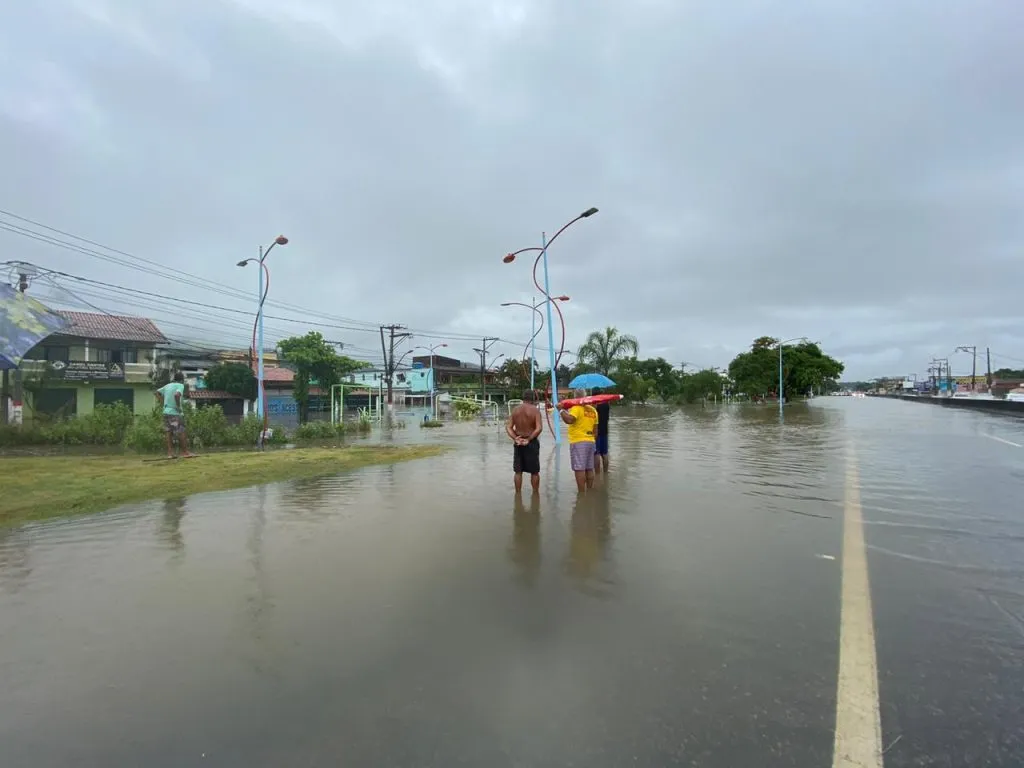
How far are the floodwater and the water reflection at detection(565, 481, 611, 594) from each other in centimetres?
4

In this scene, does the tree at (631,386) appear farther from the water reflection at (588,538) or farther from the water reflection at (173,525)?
the water reflection at (173,525)

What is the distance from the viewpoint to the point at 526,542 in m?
5.14

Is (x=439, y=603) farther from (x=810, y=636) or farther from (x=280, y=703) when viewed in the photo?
(x=810, y=636)

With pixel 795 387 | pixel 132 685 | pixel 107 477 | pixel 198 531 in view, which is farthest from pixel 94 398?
pixel 795 387

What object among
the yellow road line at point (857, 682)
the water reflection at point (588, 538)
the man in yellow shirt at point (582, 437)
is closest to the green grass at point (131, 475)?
the man in yellow shirt at point (582, 437)

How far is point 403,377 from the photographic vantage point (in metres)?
72.6

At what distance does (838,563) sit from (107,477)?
9.61 m

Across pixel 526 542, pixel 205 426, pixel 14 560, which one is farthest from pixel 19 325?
pixel 526 542

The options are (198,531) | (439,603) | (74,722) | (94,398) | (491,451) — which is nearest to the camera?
(74,722)

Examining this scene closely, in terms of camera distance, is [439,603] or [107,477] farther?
[107,477]

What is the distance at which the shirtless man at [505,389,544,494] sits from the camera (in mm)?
7254

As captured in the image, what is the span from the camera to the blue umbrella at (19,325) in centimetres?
1263

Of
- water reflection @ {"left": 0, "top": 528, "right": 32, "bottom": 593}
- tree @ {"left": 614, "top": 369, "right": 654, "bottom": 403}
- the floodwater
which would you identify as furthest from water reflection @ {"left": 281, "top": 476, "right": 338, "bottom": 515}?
tree @ {"left": 614, "top": 369, "right": 654, "bottom": 403}

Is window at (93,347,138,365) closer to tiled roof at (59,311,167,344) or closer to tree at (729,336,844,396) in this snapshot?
tiled roof at (59,311,167,344)
